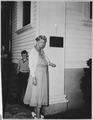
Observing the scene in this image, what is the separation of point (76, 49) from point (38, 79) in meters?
0.98

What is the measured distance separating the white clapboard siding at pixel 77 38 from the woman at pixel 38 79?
0.51 metres

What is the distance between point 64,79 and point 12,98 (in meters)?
1.06

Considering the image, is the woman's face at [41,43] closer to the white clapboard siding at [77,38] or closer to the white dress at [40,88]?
the white dress at [40,88]

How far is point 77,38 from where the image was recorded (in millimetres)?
3494

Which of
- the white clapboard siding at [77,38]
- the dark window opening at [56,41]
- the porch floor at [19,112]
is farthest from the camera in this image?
the white clapboard siding at [77,38]

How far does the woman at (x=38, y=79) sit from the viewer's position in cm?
319

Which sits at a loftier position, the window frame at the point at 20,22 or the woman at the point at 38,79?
the window frame at the point at 20,22

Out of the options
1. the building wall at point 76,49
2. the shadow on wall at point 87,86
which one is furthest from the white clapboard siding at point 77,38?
the shadow on wall at point 87,86

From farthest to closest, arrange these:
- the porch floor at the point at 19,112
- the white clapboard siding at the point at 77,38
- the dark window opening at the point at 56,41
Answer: the white clapboard siding at the point at 77,38, the dark window opening at the point at 56,41, the porch floor at the point at 19,112

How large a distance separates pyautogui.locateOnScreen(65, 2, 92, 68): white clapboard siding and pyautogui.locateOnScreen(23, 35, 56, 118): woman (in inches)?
20.0

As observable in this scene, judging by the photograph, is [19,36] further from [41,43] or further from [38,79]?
[38,79]

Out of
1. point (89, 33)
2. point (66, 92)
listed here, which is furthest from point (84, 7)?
point (66, 92)

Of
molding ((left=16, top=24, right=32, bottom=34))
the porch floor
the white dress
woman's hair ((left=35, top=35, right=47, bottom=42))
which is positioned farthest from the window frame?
the porch floor

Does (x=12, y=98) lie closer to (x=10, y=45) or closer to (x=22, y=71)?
(x=22, y=71)
